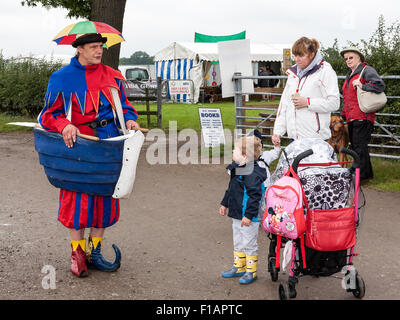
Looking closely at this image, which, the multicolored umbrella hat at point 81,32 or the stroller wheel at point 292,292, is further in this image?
the multicolored umbrella hat at point 81,32

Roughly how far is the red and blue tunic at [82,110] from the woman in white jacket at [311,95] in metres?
1.63

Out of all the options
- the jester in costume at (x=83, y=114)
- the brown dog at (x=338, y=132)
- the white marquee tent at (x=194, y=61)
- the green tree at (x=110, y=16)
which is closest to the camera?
the jester in costume at (x=83, y=114)

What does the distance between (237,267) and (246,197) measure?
2.26ft

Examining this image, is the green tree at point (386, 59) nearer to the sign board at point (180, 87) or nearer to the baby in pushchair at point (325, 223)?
the baby in pushchair at point (325, 223)

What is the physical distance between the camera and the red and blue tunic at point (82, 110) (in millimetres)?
4590

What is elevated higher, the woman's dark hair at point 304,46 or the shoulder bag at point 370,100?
the woman's dark hair at point 304,46

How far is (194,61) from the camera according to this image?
26.6m

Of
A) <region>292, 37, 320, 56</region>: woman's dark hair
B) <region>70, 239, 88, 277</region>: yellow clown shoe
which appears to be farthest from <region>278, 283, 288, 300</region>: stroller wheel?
<region>292, 37, 320, 56</region>: woman's dark hair

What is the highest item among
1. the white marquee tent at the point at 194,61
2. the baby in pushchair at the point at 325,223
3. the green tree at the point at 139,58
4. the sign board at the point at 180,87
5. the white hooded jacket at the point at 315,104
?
the green tree at the point at 139,58

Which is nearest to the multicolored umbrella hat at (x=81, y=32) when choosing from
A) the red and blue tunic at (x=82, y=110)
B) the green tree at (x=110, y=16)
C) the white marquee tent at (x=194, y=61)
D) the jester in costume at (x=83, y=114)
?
the jester in costume at (x=83, y=114)
